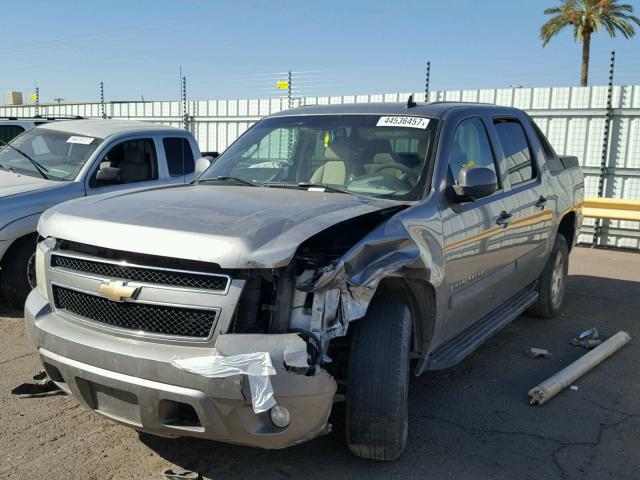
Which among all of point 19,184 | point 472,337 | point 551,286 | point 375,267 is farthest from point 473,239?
point 19,184

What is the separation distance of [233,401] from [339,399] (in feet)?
2.34

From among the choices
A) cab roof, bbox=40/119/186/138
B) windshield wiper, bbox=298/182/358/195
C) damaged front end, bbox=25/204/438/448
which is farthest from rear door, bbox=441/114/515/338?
cab roof, bbox=40/119/186/138

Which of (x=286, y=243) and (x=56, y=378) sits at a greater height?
(x=286, y=243)

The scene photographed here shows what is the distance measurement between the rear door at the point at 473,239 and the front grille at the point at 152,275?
1548mm

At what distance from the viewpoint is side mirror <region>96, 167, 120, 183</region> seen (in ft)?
21.7

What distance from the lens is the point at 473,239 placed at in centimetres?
406

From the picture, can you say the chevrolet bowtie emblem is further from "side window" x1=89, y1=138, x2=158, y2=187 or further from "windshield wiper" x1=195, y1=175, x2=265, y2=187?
"side window" x1=89, y1=138, x2=158, y2=187

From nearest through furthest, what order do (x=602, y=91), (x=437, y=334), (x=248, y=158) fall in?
(x=437, y=334) → (x=248, y=158) → (x=602, y=91)

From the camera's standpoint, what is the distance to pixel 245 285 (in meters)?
2.69

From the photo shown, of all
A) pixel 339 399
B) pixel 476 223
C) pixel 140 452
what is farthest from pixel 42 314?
pixel 476 223

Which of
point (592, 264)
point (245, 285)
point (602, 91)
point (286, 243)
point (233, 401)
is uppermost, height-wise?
point (602, 91)

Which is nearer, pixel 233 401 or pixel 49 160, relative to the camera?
pixel 233 401

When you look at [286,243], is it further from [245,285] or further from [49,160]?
[49,160]

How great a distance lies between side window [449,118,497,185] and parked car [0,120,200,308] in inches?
154
